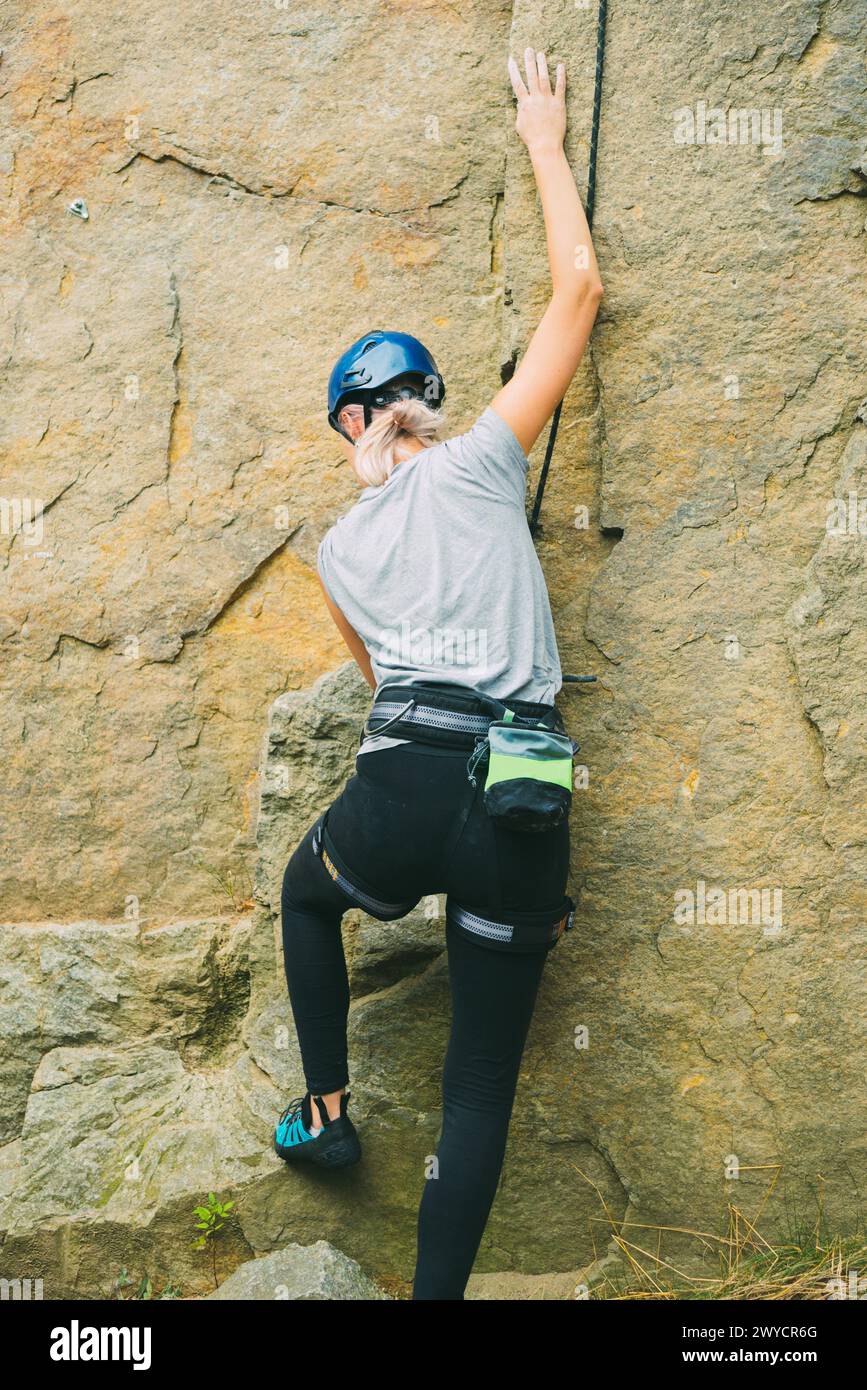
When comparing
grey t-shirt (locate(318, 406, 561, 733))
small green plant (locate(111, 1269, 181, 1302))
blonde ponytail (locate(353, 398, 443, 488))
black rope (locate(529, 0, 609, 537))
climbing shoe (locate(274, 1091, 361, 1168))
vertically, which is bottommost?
small green plant (locate(111, 1269, 181, 1302))

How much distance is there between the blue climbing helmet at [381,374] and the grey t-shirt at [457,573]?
0.29m

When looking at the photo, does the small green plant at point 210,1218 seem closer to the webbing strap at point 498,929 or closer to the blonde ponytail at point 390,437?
the webbing strap at point 498,929

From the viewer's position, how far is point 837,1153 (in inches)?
104

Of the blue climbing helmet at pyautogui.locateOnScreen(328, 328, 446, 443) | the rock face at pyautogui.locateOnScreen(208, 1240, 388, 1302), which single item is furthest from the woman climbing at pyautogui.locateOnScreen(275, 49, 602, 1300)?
the rock face at pyautogui.locateOnScreen(208, 1240, 388, 1302)

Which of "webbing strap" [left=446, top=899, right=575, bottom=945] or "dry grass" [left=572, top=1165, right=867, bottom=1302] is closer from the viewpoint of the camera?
"webbing strap" [left=446, top=899, right=575, bottom=945]

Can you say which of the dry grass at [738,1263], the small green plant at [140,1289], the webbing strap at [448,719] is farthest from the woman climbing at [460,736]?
the small green plant at [140,1289]

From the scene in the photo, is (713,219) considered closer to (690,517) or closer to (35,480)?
(690,517)

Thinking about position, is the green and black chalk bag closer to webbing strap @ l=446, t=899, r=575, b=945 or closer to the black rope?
webbing strap @ l=446, t=899, r=575, b=945

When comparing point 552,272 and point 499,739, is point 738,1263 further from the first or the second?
point 552,272

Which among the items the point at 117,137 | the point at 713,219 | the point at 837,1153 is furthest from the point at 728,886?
the point at 117,137

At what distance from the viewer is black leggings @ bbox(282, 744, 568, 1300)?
2.18m

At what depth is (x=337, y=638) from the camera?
10.6ft

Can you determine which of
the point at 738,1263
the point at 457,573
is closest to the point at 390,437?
the point at 457,573

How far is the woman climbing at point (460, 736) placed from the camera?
7.20 feet
